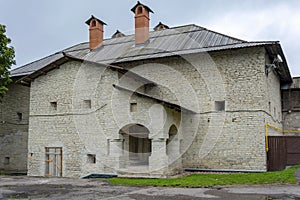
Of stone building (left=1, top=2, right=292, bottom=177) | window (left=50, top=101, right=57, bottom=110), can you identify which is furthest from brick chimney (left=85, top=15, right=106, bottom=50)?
window (left=50, top=101, right=57, bottom=110)

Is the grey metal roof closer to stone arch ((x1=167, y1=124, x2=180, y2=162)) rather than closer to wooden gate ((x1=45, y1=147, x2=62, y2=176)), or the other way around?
stone arch ((x1=167, y1=124, x2=180, y2=162))

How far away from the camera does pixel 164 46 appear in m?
14.6

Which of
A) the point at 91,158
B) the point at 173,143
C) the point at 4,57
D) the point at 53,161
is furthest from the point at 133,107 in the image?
the point at 4,57

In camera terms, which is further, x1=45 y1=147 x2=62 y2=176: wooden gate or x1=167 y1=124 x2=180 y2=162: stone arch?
x1=45 y1=147 x2=62 y2=176: wooden gate

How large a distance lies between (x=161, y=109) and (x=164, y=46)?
173 inches

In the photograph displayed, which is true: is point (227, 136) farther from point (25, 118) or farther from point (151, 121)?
point (25, 118)

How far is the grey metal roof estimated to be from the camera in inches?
515

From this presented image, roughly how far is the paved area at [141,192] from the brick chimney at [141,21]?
827 cm

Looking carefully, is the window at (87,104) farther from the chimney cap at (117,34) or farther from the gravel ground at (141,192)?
the chimney cap at (117,34)

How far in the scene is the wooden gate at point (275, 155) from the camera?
1209 centimetres

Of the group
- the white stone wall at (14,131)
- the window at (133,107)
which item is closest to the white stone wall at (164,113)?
the window at (133,107)

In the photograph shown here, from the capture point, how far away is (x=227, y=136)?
12.5 meters

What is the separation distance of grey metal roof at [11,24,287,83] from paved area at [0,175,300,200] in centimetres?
574

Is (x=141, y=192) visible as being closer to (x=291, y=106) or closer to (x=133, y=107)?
(x=133, y=107)
